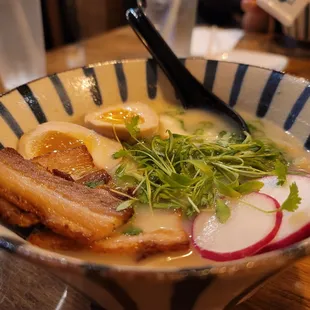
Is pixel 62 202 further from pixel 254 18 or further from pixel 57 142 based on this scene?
pixel 254 18

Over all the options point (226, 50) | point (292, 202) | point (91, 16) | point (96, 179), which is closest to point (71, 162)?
point (96, 179)

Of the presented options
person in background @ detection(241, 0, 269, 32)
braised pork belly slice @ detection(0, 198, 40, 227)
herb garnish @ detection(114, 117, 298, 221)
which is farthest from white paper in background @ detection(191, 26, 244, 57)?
braised pork belly slice @ detection(0, 198, 40, 227)

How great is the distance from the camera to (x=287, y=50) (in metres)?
1.88

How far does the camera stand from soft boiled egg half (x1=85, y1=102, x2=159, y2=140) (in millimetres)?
1038

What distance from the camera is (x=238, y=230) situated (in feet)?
2.15

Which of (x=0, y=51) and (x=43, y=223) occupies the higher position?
(x=0, y=51)

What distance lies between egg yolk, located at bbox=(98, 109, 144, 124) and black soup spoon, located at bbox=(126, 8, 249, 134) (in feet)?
0.59

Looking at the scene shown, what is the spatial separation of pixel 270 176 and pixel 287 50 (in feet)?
4.10

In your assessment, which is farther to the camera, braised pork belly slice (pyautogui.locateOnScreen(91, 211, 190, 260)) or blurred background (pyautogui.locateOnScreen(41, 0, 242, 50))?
blurred background (pyautogui.locateOnScreen(41, 0, 242, 50))

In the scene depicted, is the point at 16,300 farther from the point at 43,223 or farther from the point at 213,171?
the point at 213,171

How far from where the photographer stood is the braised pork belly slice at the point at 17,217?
0.64 meters

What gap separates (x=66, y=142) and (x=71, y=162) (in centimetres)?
13

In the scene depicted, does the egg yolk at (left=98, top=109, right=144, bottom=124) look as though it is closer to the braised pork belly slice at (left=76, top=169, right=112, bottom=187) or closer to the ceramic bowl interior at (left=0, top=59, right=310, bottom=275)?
the ceramic bowl interior at (left=0, top=59, right=310, bottom=275)

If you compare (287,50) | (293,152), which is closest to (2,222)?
(293,152)
